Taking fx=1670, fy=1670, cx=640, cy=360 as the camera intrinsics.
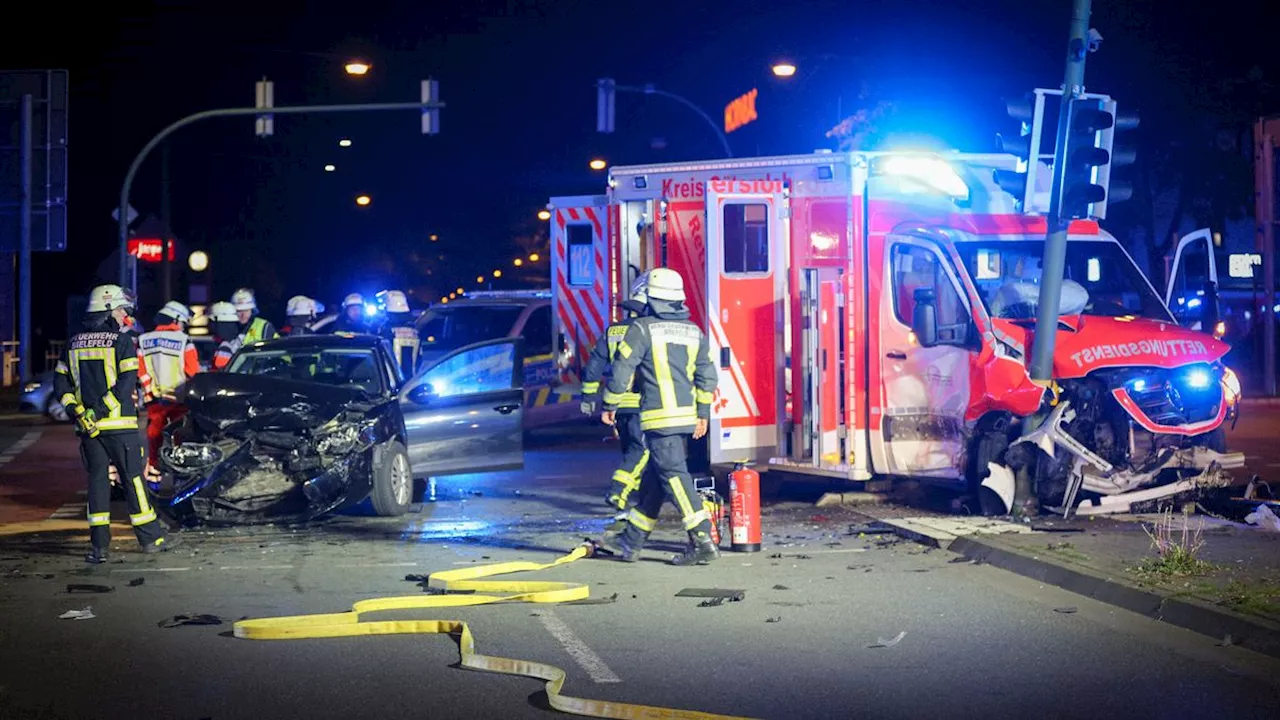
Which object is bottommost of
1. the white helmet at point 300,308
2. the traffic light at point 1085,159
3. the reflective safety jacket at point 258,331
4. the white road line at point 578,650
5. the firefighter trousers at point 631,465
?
the white road line at point 578,650

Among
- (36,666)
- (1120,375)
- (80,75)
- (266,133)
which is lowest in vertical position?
(36,666)

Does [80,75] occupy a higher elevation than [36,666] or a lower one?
higher

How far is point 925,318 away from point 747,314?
1.88m

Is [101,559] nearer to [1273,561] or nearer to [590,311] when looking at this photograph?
[590,311]

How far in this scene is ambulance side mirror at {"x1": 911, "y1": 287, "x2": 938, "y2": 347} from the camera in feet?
39.8

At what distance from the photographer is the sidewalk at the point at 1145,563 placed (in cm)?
792

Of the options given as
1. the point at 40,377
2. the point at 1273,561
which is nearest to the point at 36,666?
the point at 1273,561

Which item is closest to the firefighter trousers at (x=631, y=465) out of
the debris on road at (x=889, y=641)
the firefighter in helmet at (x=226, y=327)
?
the debris on road at (x=889, y=641)

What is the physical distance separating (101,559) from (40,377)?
61.4 ft

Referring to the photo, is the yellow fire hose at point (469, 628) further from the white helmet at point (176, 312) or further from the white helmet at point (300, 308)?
the white helmet at point (300, 308)

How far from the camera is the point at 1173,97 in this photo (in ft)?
103

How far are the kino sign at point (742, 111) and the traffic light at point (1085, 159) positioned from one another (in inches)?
839

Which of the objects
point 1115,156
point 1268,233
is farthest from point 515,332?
point 1268,233

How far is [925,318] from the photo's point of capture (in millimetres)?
12109
